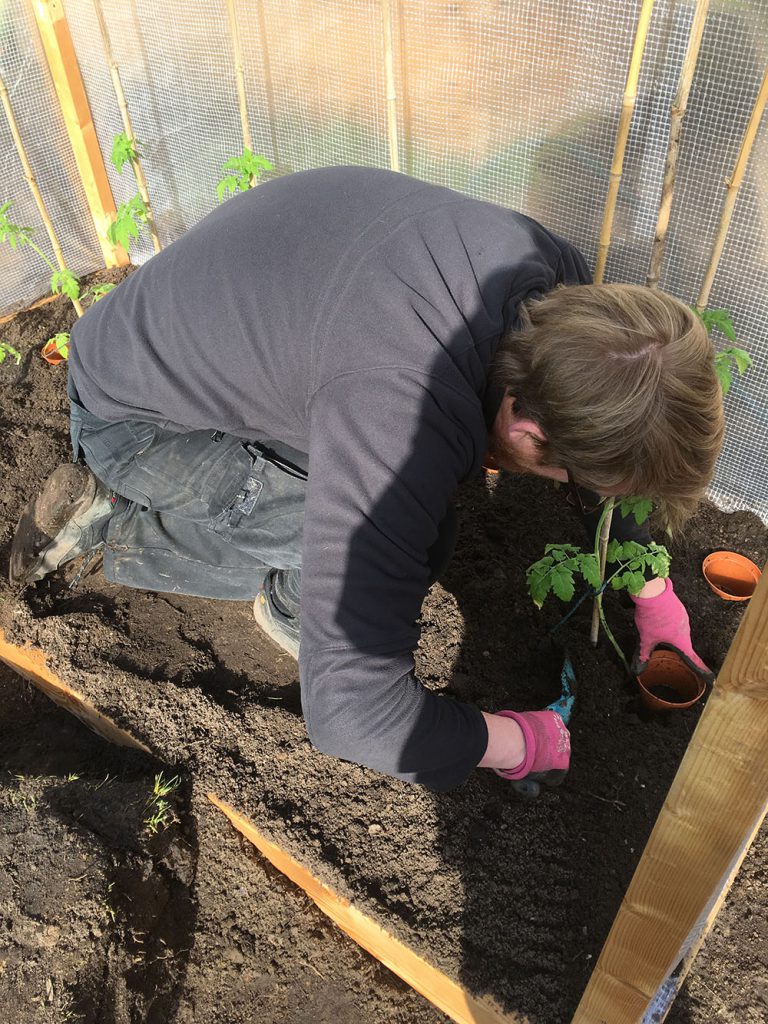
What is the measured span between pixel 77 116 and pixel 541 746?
3.18 metres

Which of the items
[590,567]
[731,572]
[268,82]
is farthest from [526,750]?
[268,82]

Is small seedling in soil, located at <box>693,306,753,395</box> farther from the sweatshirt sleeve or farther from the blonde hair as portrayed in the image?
the sweatshirt sleeve

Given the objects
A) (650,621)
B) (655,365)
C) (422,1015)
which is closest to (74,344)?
(655,365)

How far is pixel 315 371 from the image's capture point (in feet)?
4.63

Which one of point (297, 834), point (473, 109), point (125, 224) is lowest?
point (297, 834)

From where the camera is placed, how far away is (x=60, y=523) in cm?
227

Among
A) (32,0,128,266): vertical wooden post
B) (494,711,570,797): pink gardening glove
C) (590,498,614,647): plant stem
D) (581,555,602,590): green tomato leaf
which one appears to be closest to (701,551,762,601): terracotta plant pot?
(590,498,614,647): plant stem

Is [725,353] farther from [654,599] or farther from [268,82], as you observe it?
[268,82]

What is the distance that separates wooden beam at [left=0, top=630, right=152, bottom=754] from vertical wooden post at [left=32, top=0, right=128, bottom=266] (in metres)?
2.11

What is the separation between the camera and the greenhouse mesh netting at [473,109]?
2002 mm

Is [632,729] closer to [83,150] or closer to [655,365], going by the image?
[655,365]

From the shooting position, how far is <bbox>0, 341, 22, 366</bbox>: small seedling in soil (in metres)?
3.15

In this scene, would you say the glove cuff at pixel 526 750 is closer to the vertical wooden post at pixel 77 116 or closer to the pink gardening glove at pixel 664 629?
the pink gardening glove at pixel 664 629

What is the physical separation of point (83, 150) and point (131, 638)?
2283mm
